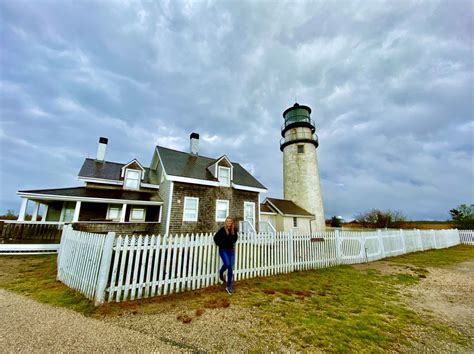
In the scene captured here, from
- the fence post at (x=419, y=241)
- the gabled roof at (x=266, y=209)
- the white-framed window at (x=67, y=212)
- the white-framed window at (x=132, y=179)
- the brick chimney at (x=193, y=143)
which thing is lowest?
the fence post at (x=419, y=241)

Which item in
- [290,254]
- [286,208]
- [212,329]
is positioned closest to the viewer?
[212,329]

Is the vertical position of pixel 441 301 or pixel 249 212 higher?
pixel 249 212

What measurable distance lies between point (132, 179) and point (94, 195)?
3.30m

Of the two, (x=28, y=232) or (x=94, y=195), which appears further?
(x=94, y=195)

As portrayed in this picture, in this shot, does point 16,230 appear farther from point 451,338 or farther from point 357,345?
point 451,338

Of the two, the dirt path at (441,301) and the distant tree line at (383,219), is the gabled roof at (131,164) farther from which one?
the distant tree line at (383,219)

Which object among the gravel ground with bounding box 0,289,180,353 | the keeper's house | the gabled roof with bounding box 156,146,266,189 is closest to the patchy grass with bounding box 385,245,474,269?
the keeper's house

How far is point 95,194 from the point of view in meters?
13.0

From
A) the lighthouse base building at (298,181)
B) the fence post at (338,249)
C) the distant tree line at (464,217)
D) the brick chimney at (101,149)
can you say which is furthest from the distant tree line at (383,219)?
the brick chimney at (101,149)

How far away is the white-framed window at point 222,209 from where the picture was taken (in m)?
14.8

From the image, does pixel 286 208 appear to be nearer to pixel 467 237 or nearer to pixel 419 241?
pixel 419 241

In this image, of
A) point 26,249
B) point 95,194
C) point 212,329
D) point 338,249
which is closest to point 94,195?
point 95,194

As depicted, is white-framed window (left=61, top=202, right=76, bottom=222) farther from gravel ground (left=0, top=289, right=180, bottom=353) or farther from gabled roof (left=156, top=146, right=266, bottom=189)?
gravel ground (left=0, top=289, right=180, bottom=353)

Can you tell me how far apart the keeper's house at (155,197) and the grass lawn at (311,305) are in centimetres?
553
